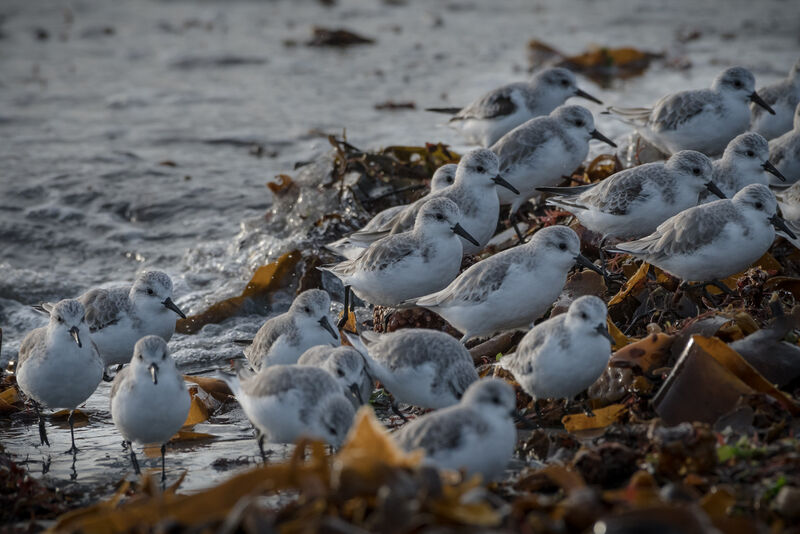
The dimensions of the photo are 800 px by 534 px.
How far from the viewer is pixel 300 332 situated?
6270mm

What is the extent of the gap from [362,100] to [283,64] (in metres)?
3.35

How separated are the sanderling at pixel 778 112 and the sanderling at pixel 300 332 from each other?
5082mm

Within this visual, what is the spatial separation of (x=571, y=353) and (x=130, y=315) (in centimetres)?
345

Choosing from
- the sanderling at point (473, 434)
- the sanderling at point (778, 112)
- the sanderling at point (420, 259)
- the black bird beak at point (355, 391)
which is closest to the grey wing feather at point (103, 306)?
the sanderling at point (420, 259)

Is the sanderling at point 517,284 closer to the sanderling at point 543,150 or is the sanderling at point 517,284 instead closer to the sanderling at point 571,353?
the sanderling at point 571,353

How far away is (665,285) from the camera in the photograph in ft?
21.8

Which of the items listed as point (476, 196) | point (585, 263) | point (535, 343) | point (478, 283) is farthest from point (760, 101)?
point (535, 343)

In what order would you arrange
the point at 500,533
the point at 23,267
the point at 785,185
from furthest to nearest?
the point at 23,267 < the point at 785,185 < the point at 500,533

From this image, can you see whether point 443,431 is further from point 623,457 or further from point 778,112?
point 778,112

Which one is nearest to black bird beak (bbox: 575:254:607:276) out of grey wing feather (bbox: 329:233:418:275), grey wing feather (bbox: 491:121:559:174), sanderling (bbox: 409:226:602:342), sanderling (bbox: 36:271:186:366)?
sanderling (bbox: 409:226:602:342)

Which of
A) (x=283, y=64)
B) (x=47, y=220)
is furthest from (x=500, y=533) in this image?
(x=283, y=64)

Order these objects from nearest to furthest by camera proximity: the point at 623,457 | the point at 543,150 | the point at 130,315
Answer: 1. the point at 623,457
2. the point at 130,315
3. the point at 543,150

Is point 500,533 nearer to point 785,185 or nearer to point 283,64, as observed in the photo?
point 785,185

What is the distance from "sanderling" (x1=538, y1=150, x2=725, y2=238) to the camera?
22.8 ft
